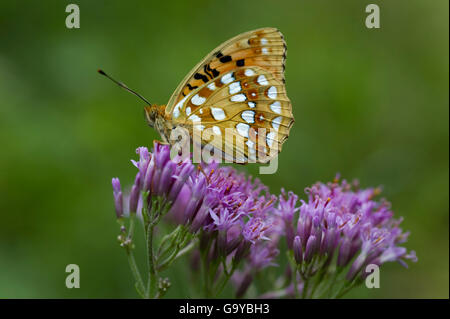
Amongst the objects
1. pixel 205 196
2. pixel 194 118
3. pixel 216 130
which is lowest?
pixel 205 196

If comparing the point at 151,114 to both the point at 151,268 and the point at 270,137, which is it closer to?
the point at 270,137

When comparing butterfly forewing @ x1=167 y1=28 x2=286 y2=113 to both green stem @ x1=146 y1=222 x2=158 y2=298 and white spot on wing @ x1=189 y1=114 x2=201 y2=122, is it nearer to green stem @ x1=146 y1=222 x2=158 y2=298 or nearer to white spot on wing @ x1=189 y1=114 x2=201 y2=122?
white spot on wing @ x1=189 y1=114 x2=201 y2=122

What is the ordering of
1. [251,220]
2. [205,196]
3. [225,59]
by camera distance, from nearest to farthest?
[205,196] < [251,220] < [225,59]

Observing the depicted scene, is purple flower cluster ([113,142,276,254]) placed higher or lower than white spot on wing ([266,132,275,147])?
lower

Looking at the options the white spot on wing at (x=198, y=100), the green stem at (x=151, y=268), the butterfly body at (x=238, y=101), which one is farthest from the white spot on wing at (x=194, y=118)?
the green stem at (x=151, y=268)

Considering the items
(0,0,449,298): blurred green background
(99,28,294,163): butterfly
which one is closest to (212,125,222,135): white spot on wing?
(99,28,294,163): butterfly

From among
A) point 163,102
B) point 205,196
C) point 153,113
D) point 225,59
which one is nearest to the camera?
point 205,196

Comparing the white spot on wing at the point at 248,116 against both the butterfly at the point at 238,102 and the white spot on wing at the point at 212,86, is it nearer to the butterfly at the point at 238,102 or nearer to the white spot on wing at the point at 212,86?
the butterfly at the point at 238,102

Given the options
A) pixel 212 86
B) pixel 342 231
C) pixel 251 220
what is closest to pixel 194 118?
pixel 212 86
